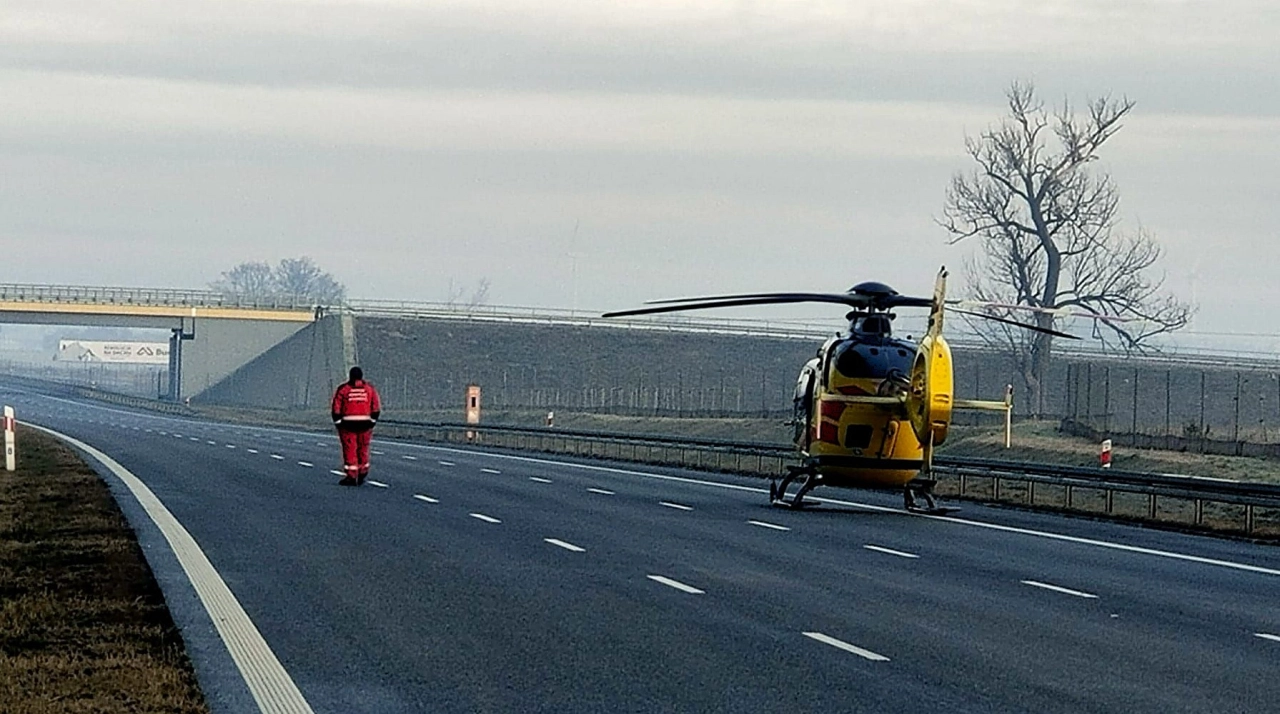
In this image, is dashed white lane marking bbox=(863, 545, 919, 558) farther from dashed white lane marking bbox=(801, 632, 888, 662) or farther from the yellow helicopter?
dashed white lane marking bbox=(801, 632, 888, 662)

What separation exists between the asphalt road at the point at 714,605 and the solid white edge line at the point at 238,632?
0.42 feet

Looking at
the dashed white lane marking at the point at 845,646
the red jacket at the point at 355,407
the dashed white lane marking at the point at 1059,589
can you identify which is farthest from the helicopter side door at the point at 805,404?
the dashed white lane marking at the point at 845,646

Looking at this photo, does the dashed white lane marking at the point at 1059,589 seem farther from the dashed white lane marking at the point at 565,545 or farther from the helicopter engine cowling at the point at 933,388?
the helicopter engine cowling at the point at 933,388

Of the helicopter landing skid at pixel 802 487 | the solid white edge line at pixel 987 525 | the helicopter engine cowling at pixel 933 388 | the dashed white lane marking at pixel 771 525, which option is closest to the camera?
the solid white edge line at pixel 987 525

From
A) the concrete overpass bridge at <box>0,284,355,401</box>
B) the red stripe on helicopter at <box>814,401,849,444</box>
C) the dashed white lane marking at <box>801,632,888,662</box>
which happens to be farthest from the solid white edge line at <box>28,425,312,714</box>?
the concrete overpass bridge at <box>0,284,355,401</box>

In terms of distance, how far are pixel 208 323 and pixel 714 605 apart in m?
91.5

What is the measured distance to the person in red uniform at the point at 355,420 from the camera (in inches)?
1282

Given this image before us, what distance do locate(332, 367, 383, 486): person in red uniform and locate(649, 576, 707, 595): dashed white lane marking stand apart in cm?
1428

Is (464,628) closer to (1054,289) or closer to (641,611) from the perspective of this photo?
(641,611)

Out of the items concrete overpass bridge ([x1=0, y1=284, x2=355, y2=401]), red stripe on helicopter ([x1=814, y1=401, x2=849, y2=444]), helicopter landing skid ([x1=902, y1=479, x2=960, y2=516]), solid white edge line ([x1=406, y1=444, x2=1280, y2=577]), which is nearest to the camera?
solid white edge line ([x1=406, y1=444, x2=1280, y2=577])

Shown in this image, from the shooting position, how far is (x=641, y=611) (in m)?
15.7

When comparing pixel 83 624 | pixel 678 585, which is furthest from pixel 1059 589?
pixel 83 624

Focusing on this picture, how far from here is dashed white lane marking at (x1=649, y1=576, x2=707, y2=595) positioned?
1717cm

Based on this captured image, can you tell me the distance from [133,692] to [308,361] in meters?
93.9
